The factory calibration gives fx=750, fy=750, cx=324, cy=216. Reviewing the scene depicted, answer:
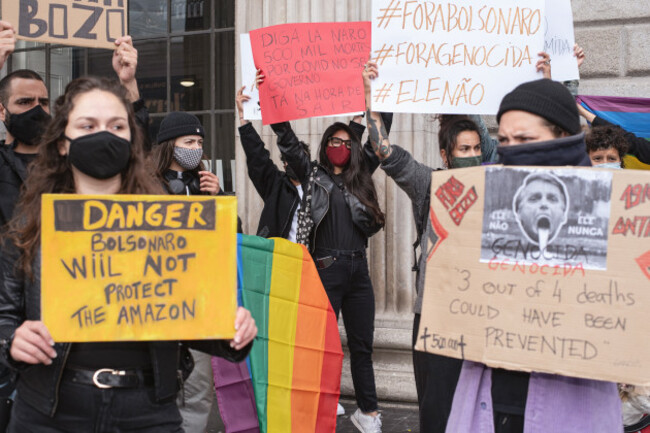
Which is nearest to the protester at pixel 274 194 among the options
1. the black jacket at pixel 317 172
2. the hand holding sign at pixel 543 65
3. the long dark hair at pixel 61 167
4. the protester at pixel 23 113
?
the black jacket at pixel 317 172

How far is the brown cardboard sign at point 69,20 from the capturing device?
3801 millimetres

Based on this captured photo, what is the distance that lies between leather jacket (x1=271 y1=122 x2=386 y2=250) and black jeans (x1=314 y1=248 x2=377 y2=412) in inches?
8.6

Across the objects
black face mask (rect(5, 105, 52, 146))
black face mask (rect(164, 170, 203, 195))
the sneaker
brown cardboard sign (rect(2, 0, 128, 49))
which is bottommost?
the sneaker

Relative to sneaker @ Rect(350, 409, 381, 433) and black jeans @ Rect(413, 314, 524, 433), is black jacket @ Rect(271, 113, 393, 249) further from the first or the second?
black jeans @ Rect(413, 314, 524, 433)

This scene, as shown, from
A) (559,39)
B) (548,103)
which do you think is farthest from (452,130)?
(548,103)

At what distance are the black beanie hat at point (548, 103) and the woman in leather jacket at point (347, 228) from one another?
2792 millimetres

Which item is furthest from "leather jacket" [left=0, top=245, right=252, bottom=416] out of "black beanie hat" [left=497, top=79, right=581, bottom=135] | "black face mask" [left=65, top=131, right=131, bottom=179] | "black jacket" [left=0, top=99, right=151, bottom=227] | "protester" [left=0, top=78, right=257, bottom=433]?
"black jacket" [left=0, top=99, right=151, bottom=227]

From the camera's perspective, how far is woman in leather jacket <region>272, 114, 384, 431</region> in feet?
16.4

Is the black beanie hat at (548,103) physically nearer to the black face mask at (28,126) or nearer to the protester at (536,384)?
the protester at (536,384)

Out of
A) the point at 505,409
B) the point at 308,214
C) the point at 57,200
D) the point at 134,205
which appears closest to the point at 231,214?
→ the point at 134,205

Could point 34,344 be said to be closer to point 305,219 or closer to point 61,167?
point 61,167

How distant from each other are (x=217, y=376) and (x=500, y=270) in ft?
7.57

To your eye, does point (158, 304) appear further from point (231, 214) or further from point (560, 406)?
point (560, 406)

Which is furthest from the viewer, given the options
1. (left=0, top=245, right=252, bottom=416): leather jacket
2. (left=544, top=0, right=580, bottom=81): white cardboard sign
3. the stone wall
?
the stone wall
